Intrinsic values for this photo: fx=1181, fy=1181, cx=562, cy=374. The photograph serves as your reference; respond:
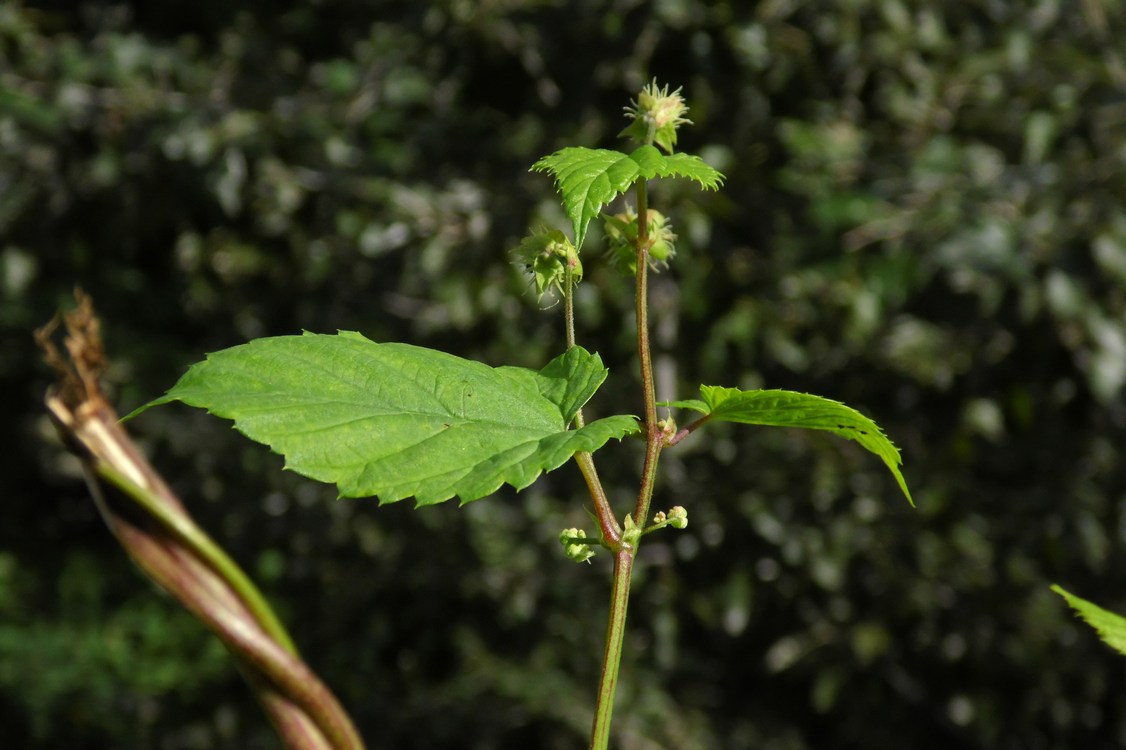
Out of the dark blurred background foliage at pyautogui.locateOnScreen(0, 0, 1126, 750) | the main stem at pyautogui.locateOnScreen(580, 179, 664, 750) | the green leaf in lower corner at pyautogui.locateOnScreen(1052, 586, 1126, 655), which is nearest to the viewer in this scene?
the main stem at pyautogui.locateOnScreen(580, 179, 664, 750)

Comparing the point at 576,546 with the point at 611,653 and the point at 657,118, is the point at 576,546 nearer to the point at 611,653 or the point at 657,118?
the point at 611,653

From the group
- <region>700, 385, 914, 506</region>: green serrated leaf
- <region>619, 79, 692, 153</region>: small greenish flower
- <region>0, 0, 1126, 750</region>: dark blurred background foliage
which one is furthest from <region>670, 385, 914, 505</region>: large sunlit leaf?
<region>0, 0, 1126, 750</region>: dark blurred background foliage

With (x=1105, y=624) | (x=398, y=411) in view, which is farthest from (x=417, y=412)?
(x=1105, y=624)

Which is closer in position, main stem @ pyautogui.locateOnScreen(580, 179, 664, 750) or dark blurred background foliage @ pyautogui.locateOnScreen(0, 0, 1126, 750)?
main stem @ pyautogui.locateOnScreen(580, 179, 664, 750)

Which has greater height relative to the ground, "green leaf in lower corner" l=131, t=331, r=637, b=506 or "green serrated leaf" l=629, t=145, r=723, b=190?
"green serrated leaf" l=629, t=145, r=723, b=190

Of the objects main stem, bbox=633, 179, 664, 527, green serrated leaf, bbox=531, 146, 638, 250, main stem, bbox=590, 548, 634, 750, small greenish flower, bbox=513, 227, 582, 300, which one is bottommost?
main stem, bbox=590, 548, 634, 750

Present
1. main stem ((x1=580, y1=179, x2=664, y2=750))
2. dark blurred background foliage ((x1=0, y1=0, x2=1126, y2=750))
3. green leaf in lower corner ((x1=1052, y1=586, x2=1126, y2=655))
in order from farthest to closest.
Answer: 1. dark blurred background foliage ((x1=0, y1=0, x2=1126, y2=750))
2. green leaf in lower corner ((x1=1052, y1=586, x2=1126, y2=655))
3. main stem ((x1=580, y1=179, x2=664, y2=750))

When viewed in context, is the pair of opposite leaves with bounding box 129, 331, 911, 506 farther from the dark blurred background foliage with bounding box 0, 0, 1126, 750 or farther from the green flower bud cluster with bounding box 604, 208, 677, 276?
the dark blurred background foliage with bounding box 0, 0, 1126, 750

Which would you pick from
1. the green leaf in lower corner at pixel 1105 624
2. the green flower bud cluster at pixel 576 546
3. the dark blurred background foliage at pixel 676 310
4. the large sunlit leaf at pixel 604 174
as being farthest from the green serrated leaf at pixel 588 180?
the dark blurred background foliage at pixel 676 310
